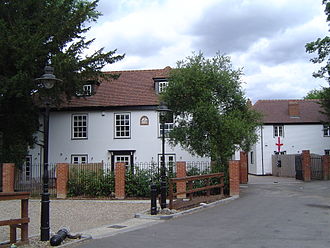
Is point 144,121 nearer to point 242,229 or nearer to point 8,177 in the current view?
point 8,177

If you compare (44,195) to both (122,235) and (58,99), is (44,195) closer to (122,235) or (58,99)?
(122,235)

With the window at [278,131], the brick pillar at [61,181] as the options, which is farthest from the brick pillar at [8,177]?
the window at [278,131]

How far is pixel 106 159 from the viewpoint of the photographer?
95.2 ft

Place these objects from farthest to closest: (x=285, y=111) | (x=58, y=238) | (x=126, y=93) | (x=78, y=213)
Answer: (x=285, y=111)
(x=126, y=93)
(x=78, y=213)
(x=58, y=238)

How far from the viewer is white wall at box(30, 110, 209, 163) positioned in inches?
1125

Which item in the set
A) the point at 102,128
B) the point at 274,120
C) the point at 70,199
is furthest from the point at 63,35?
the point at 274,120

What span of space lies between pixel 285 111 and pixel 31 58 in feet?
94.0

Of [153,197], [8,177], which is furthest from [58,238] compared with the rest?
[8,177]

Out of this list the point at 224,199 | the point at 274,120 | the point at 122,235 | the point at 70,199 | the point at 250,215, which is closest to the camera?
the point at 122,235

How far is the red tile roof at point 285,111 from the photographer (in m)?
40.3

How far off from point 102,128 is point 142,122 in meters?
3.08

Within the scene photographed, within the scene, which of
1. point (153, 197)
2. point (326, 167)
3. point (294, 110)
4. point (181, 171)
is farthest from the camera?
point (294, 110)

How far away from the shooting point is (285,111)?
1657 inches

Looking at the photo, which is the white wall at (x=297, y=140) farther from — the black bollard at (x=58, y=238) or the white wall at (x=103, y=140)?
the black bollard at (x=58, y=238)
